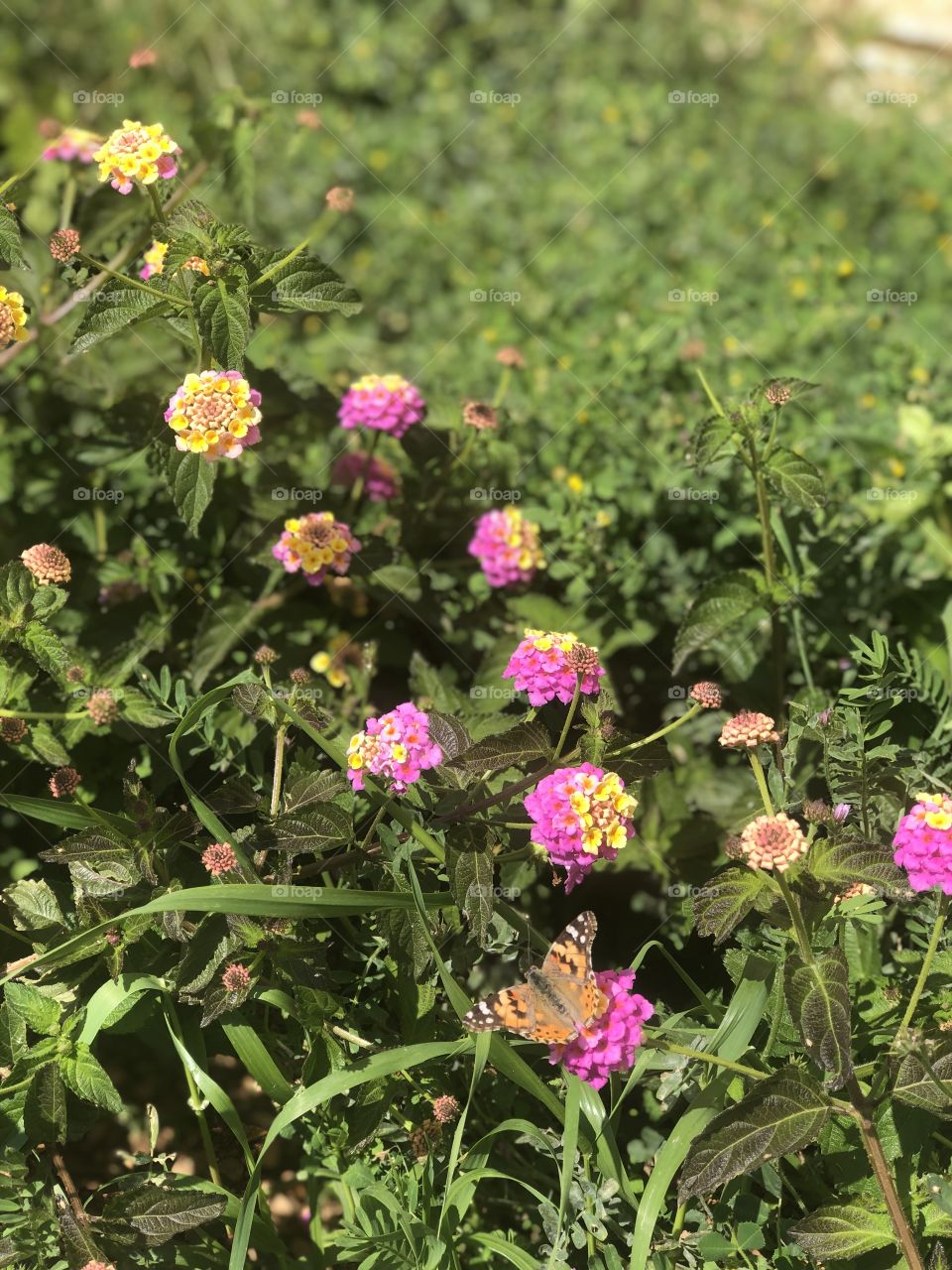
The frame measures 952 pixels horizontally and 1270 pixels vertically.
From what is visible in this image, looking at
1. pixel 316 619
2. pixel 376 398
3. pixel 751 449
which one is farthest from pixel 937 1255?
pixel 376 398

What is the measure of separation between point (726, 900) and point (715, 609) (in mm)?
841

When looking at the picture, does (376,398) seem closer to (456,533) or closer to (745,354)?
(456,533)

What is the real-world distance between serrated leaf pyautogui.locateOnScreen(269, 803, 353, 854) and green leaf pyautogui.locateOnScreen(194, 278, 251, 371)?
738 mm

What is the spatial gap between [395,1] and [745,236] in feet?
6.98

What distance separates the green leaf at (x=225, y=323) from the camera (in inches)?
77.6

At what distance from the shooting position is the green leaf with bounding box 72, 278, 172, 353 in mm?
2010

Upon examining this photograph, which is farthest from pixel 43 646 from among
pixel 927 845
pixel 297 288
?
pixel 927 845

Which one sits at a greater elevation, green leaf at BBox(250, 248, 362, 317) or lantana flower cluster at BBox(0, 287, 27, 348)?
green leaf at BBox(250, 248, 362, 317)

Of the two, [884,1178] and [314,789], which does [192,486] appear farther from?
[884,1178]

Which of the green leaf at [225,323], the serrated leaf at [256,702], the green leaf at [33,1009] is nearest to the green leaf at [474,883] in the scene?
the serrated leaf at [256,702]

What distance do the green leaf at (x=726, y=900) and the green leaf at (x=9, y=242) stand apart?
1426 mm

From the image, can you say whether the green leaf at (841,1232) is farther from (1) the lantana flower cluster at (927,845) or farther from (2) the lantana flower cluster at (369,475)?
(2) the lantana flower cluster at (369,475)

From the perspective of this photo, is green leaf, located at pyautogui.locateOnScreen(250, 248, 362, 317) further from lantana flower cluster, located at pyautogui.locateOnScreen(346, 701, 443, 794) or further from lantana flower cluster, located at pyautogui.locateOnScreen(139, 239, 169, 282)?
lantana flower cluster, located at pyautogui.locateOnScreen(346, 701, 443, 794)

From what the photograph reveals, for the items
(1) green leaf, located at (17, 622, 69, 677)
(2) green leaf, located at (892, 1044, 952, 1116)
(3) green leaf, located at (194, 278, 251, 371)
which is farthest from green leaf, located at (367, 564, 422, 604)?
(2) green leaf, located at (892, 1044, 952, 1116)
